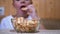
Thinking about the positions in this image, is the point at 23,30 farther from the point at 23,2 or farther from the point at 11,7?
the point at 11,7

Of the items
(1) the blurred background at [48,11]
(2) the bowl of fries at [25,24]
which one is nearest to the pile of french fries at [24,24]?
(2) the bowl of fries at [25,24]

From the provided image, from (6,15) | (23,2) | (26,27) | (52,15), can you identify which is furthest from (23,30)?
(52,15)

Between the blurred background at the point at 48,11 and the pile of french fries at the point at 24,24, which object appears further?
the blurred background at the point at 48,11

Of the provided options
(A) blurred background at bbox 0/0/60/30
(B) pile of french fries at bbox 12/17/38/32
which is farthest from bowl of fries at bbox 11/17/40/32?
(A) blurred background at bbox 0/0/60/30

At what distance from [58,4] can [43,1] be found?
0.17 meters

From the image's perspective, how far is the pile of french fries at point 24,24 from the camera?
53 centimetres

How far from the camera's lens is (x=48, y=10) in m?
1.48

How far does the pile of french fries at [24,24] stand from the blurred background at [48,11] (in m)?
0.89

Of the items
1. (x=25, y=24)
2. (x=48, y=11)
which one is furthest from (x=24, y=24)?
(x=48, y=11)

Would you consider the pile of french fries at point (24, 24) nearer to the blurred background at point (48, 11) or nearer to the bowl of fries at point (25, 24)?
the bowl of fries at point (25, 24)

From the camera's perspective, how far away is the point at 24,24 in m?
0.53

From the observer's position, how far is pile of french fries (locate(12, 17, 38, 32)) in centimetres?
53

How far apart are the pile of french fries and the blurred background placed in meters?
0.89

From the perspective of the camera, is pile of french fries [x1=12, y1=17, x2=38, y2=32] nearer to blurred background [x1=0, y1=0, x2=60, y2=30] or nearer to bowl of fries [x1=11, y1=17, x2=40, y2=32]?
bowl of fries [x1=11, y1=17, x2=40, y2=32]
